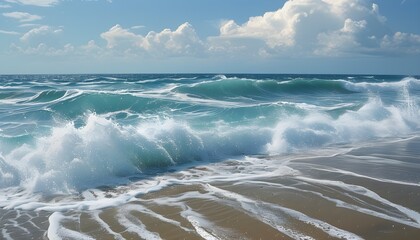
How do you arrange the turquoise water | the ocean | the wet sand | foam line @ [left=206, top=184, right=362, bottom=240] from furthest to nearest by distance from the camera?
the turquoise water
the ocean
the wet sand
foam line @ [left=206, top=184, right=362, bottom=240]

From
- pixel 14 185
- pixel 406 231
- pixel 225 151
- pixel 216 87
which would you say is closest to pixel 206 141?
pixel 225 151

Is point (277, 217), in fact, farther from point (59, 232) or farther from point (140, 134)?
point (140, 134)

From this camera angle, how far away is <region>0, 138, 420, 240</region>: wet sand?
460 centimetres

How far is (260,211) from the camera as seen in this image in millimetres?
5297

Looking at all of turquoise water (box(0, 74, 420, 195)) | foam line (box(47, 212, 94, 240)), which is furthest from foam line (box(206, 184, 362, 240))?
turquoise water (box(0, 74, 420, 195))

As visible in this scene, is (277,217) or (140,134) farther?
(140,134)

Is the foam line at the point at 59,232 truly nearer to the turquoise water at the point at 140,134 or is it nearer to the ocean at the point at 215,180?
the ocean at the point at 215,180

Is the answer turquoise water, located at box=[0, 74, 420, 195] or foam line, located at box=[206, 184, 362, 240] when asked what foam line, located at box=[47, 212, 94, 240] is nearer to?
turquoise water, located at box=[0, 74, 420, 195]

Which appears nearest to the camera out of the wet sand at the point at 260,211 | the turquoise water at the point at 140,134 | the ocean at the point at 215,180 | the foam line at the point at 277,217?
the foam line at the point at 277,217

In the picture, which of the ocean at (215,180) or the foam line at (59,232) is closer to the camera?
the foam line at (59,232)

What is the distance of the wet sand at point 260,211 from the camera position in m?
4.60

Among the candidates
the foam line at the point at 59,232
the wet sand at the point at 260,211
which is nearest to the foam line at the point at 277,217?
the wet sand at the point at 260,211

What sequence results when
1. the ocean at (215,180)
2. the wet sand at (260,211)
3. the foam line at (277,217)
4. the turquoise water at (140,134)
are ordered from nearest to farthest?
the foam line at (277,217), the wet sand at (260,211), the ocean at (215,180), the turquoise water at (140,134)

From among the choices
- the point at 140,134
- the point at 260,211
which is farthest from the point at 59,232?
the point at 140,134
